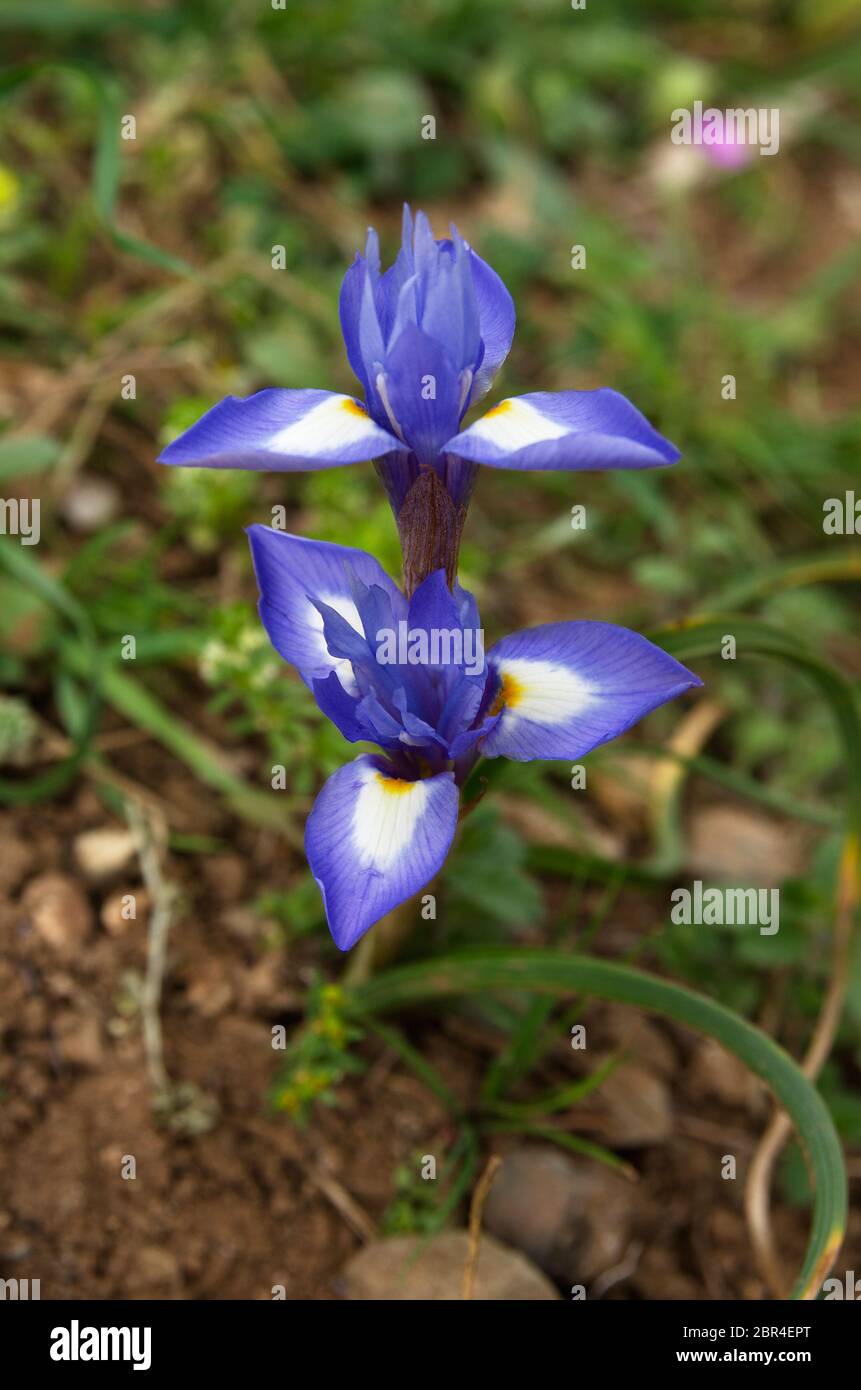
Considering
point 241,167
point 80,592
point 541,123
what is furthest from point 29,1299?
point 541,123

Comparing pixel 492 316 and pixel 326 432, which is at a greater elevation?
pixel 492 316

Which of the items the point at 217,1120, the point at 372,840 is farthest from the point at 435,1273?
the point at 372,840

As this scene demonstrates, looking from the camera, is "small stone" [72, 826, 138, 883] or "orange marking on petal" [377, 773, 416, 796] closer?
"orange marking on petal" [377, 773, 416, 796]

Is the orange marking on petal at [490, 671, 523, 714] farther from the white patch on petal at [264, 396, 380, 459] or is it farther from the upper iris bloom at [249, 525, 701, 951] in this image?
the white patch on petal at [264, 396, 380, 459]

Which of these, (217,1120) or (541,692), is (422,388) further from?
(217,1120)

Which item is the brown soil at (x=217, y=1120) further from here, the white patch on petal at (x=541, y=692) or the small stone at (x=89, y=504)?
the white patch on petal at (x=541, y=692)

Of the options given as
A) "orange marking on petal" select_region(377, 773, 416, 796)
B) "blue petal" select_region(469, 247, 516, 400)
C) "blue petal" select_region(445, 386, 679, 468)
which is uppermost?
"blue petal" select_region(469, 247, 516, 400)

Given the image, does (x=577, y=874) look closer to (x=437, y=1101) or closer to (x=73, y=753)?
(x=437, y=1101)

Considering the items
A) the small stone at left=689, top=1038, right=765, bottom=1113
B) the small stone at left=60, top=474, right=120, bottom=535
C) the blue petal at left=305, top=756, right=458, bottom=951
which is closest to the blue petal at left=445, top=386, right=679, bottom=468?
the blue petal at left=305, top=756, right=458, bottom=951
